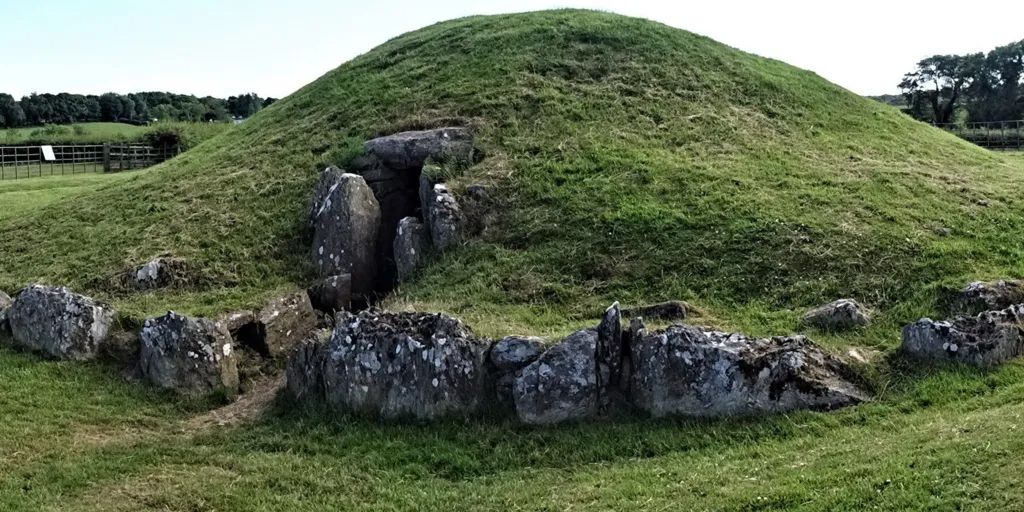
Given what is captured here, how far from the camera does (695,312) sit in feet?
38.6

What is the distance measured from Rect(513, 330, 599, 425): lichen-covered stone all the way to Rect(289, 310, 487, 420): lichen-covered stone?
0.62m

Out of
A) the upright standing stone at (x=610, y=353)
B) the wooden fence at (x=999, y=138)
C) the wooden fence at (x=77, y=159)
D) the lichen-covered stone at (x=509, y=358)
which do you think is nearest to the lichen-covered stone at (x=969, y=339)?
the upright standing stone at (x=610, y=353)

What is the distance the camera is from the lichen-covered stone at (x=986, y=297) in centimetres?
1095

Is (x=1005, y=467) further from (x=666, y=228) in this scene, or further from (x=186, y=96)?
(x=186, y=96)

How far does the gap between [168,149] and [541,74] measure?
117 feet

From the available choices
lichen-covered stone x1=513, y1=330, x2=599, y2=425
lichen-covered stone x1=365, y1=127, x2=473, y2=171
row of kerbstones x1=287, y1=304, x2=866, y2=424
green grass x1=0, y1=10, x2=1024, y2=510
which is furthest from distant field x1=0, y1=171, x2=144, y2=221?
lichen-covered stone x1=513, y1=330, x2=599, y2=425

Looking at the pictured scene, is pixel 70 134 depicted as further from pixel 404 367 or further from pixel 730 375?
pixel 730 375

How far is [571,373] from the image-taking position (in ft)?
31.5

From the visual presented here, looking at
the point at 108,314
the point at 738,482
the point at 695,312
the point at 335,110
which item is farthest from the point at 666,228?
the point at 335,110

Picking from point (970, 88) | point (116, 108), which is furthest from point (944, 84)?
point (116, 108)

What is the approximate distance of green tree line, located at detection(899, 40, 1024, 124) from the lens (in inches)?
2512

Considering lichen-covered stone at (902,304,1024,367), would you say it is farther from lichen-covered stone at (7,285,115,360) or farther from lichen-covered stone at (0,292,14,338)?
lichen-covered stone at (0,292,14,338)

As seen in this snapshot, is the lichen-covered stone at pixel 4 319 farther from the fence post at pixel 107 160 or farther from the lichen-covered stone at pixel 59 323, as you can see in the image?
the fence post at pixel 107 160

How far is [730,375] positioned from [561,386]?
6.28 ft
